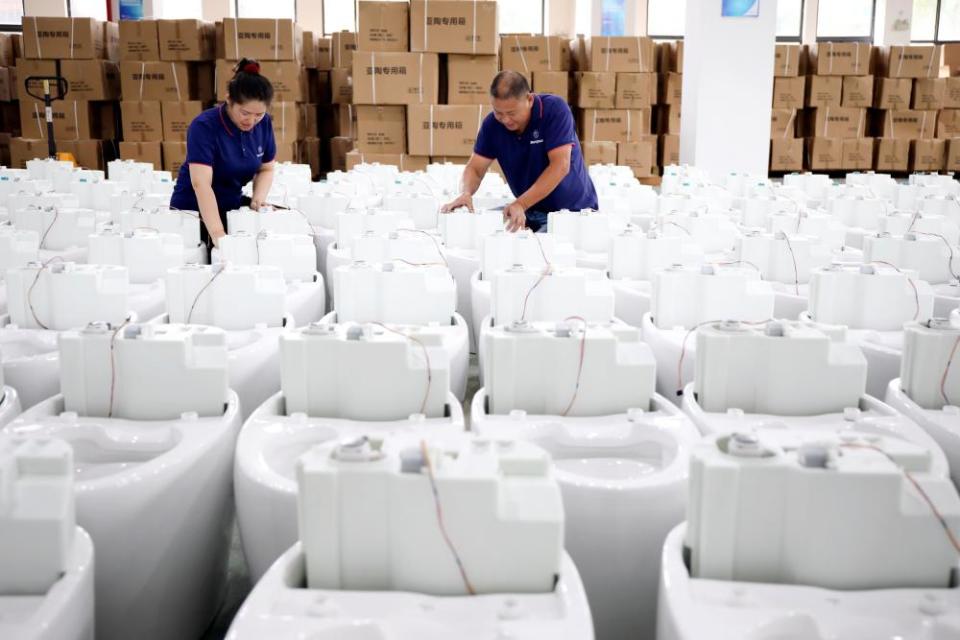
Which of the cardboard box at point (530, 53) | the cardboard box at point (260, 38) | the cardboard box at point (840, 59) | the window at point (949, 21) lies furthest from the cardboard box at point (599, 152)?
the window at point (949, 21)

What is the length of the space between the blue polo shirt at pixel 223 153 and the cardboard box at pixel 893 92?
7.80 m

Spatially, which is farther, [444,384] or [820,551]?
[444,384]

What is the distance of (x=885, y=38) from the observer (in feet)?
34.7

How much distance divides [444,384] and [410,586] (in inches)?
22.5

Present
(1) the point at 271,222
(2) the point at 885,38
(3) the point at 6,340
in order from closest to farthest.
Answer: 1. (3) the point at 6,340
2. (1) the point at 271,222
3. (2) the point at 885,38

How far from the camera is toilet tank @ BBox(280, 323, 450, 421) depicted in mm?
1557

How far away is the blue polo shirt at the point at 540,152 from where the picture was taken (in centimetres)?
334

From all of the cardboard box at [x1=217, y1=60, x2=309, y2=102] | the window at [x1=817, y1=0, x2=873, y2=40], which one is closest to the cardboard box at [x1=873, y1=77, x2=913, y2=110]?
the window at [x1=817, y1=0, x2=873, y2=40]

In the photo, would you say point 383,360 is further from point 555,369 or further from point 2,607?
point 2,607

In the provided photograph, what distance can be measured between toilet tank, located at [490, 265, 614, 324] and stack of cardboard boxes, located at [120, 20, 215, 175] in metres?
5.81

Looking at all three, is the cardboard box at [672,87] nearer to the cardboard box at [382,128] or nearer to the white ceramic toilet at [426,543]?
the cardboard box at [382,128]

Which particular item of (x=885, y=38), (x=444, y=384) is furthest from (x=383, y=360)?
(x=885, y=38)

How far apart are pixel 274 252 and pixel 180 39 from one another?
5430mm

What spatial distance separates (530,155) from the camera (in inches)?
137
